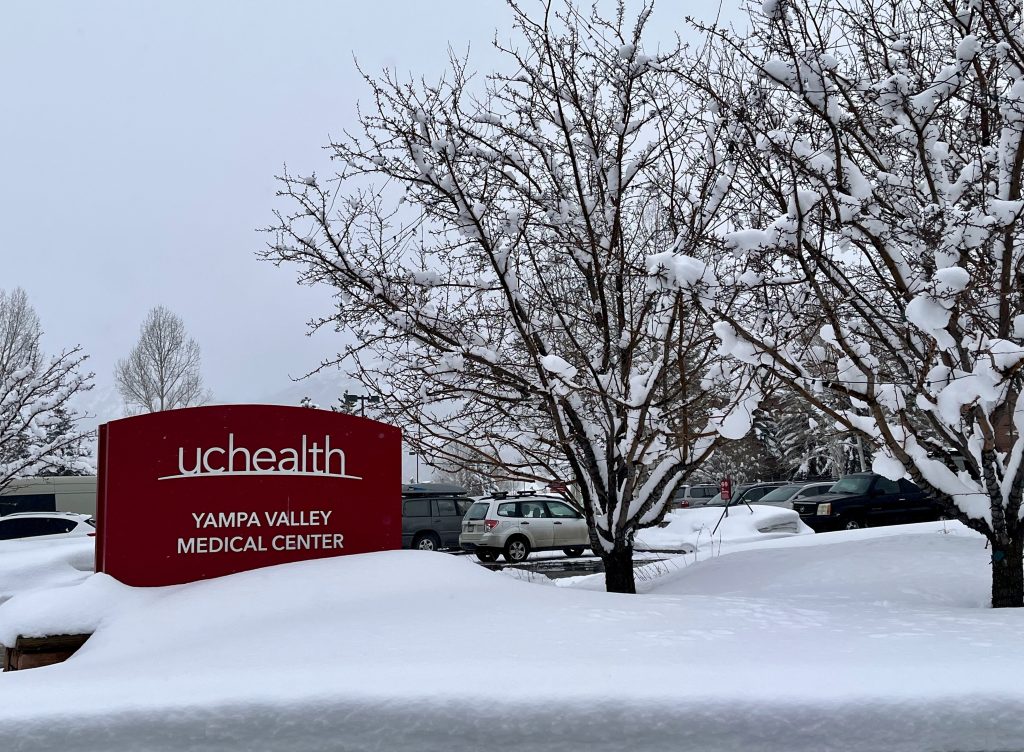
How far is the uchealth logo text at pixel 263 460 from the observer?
5.73 meters

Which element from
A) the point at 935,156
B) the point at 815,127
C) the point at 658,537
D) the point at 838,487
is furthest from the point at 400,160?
the point at 658,537

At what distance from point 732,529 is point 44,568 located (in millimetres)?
13341

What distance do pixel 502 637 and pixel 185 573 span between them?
8.74ft

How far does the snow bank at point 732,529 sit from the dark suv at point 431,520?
4.82m

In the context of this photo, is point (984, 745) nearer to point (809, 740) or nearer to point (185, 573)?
point (809, 740)

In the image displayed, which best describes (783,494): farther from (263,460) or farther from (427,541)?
(263,460)

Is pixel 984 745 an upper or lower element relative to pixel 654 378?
lower

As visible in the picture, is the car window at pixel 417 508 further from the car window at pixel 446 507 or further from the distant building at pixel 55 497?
the distant building at pixel 55 497

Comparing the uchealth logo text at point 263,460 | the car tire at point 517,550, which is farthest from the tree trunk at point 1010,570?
the car tire at point 517,550

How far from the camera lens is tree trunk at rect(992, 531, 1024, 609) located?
18.9ft

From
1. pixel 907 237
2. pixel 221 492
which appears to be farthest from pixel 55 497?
pixel 907 237

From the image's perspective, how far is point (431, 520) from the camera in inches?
806

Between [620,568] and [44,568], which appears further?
[44,568]

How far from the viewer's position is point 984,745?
10.2ft
